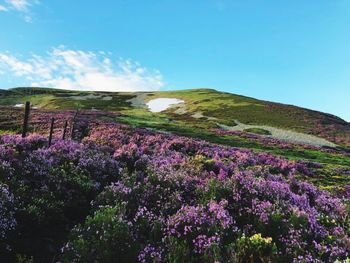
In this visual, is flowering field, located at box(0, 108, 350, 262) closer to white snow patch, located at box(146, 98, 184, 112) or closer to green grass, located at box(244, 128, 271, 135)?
green grass, located at box(244, 128, 271, 135)

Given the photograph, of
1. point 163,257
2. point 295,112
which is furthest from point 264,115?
point 163,257

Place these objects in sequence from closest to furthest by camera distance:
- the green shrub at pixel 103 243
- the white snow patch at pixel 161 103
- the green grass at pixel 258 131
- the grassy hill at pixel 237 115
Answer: the green shrub at pixel 103 243 → the green grass at pixel 258 131 → the grassy hill at pixel 237 115 → the white snow patch at pixel 161 103

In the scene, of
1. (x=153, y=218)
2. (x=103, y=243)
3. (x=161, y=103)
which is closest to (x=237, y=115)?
(x=161, y=103)

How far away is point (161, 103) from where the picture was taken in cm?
13012

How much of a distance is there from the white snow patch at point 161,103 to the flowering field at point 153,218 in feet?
335

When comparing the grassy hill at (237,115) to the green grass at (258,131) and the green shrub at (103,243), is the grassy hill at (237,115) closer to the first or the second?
the green grass at (258,131)

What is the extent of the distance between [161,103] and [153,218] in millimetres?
120788

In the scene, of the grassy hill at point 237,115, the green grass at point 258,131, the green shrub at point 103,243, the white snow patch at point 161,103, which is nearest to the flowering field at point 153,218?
the green shrub at point 103,243

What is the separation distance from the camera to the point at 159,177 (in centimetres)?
1352

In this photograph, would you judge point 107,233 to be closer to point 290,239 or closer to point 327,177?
point 290,239

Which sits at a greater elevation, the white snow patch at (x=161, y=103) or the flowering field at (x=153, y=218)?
the white snow patch at (x=161, y=103)

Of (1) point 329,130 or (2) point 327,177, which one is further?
(1) point 329,130

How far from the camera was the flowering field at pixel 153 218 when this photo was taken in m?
8.16

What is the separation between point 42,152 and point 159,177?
616 cm
